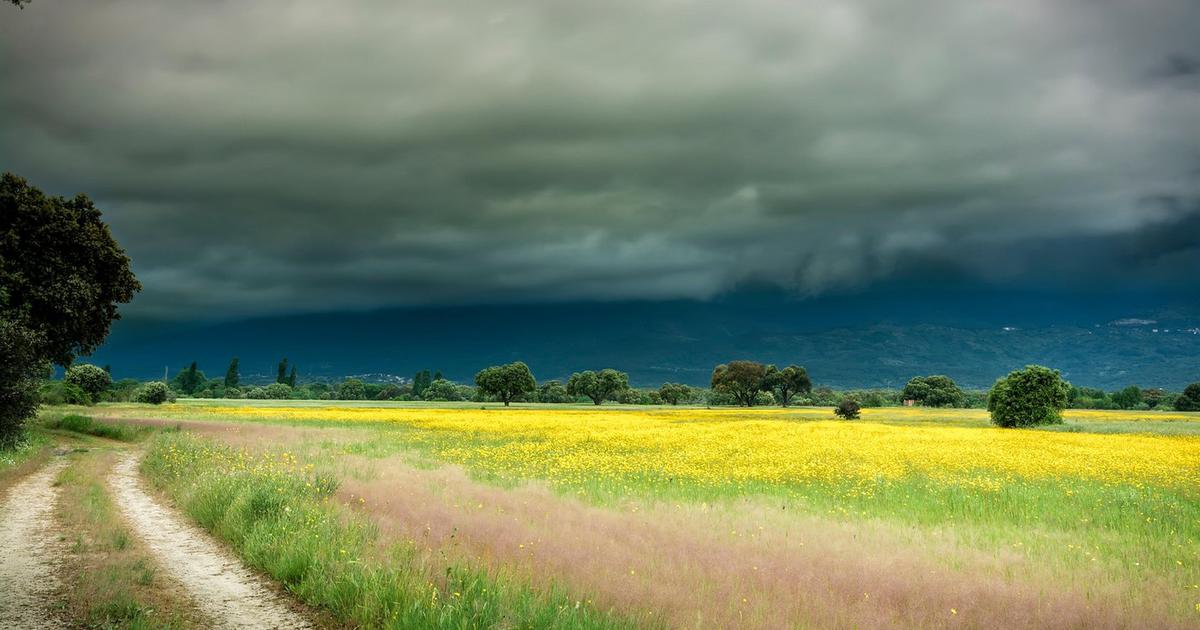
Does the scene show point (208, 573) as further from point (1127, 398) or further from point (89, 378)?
point (1127, 398)

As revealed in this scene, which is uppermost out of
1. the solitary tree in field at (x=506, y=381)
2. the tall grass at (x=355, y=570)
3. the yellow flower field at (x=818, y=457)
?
the solitary tree in field at (x=506, y=381)

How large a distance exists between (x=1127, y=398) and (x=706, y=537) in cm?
17667

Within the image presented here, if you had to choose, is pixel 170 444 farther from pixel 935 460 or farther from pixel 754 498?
pixel 935 460

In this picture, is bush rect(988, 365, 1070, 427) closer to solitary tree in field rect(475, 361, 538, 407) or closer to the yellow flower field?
the yellow flower field

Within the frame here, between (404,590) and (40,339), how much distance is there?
3095 centimetres

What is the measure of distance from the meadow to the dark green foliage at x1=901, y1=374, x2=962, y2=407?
113 metres

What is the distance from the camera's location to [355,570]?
9289 mm

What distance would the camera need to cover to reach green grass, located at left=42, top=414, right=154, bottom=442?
38.7m

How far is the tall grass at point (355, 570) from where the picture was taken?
7.63m

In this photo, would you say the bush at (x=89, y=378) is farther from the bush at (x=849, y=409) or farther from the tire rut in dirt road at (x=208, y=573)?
the bush at (x=849, y=409)

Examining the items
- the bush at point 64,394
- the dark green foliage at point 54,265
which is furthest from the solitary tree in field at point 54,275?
the bush at point 64,394

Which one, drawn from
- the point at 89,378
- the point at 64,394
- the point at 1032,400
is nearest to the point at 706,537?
the point at 1032,400

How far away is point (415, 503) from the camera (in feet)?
48.5

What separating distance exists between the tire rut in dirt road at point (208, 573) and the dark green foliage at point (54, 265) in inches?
896
